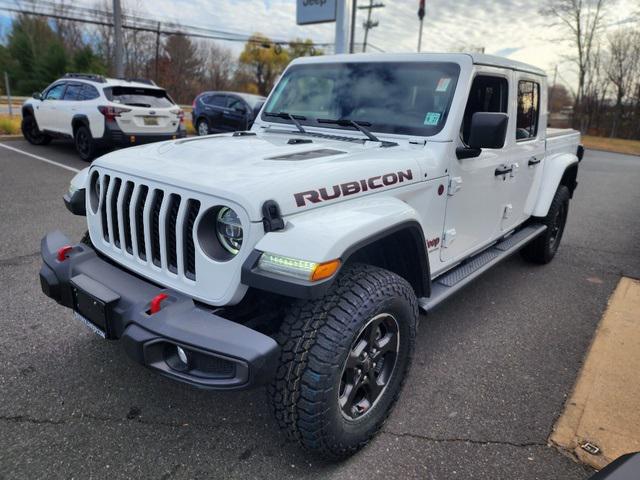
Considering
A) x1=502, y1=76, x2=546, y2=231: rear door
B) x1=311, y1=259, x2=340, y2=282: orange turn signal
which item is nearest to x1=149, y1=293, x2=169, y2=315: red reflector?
x1=311, y1=259, x2=340, y2=282: orange turn signal

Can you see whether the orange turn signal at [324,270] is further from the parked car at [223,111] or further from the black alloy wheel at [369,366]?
the parked car at [223,111]

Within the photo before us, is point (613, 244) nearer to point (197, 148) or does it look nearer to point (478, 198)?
point (478, 198)

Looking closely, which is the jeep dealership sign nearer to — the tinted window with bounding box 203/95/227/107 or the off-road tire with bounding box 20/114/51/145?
the tinted window with bounding box 203/95/227/107

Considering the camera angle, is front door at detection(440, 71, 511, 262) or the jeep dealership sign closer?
front door at detection(440, 71, 511, 262)

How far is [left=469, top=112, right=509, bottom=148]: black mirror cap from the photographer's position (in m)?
2.74

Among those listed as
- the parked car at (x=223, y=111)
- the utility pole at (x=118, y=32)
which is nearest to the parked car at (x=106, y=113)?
the parked car at (x=223, y=111)

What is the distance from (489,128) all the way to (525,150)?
1.58 meters

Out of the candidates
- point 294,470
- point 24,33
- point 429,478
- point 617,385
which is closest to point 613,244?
point 617,385

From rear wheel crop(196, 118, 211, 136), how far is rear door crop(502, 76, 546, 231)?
11.7m

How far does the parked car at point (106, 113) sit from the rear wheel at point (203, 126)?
414cm

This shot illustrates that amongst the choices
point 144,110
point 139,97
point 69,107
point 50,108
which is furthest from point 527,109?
point 50,108

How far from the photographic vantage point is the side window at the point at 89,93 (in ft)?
31.6

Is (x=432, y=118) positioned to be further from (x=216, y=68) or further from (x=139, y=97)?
(x=216, y=68)

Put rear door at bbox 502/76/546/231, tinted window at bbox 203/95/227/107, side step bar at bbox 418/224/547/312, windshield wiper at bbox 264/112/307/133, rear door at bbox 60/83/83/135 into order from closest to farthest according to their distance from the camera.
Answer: side step bar at bbox 418/224/547/312 < windshield wiper at bbox 264/112/307/133 < rear door at bbox 502/76/546/231 < rear door at bbox 60/83/83/135 < tinted window at bbox 203/95/227/107
